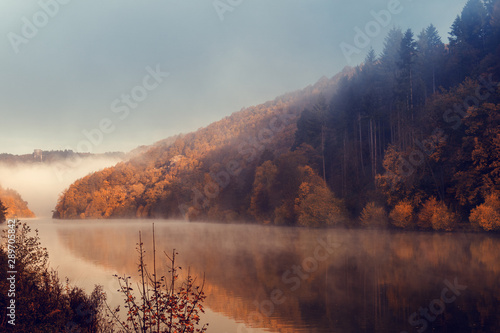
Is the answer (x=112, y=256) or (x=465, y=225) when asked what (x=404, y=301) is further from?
(x=465, y=225)

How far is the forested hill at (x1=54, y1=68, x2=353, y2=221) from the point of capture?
12119 centimetres

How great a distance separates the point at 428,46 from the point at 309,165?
45069 mm

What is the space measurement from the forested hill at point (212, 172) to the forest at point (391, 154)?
0.68 metres

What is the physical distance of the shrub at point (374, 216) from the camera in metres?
72.3

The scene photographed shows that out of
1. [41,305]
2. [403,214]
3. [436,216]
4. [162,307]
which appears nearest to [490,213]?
[436,216]

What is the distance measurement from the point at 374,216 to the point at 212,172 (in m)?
72.0

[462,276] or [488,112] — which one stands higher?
[488,112]

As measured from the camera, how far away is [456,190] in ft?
208

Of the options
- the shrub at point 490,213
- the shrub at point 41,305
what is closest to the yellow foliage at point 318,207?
the shrub at point 490,213

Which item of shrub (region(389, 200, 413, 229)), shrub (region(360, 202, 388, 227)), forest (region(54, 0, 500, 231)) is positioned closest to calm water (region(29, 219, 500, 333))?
forest (region(54, 0, 500, 231))

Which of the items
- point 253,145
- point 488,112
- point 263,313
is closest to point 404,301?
point 263,313

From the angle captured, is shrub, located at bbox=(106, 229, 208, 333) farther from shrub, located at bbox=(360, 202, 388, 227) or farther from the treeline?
shrub, located at bbox=(360, 202, 388, 227)

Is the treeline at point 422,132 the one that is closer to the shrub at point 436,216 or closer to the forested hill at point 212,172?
the shrub at point 436,216

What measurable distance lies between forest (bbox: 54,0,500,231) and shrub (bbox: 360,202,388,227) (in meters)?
0.18
